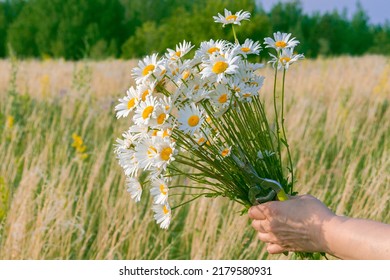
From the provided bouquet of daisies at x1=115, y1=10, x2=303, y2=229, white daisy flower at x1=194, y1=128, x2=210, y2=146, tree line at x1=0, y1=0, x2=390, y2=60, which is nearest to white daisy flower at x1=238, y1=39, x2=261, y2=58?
bouquet of daisies at x1=115, y1=10, x2=303, y2=229

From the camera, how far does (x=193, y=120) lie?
4.15 ft

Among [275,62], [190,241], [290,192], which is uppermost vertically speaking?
[275,62]

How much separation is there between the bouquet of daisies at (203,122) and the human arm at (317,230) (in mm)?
49

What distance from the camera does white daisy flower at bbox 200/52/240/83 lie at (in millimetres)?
1291

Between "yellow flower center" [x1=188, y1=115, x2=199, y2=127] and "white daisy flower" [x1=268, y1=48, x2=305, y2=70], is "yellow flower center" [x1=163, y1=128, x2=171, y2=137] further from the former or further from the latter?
Result: "white daisy flower" [x1=268, y1=48, x2=305, y2=70]

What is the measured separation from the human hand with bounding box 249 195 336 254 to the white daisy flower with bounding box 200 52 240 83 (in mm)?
337

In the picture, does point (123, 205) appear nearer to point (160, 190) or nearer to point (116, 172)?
point (116, 172)

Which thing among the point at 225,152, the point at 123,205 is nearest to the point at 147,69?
the point at 225,152

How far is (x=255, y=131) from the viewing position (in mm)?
1459

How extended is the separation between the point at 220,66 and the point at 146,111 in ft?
0.63

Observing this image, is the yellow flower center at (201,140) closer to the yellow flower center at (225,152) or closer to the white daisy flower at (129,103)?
the yellow flower center at (225,152)

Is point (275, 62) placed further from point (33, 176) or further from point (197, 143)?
point (33, 176)
